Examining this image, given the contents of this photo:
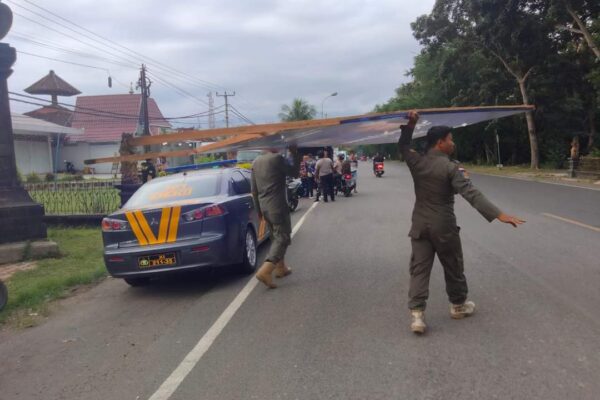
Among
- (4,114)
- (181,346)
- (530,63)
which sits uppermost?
(530,63)

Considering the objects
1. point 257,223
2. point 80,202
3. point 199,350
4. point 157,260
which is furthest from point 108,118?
point 199,350

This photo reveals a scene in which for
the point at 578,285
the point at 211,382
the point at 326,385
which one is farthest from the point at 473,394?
the point at 578,285

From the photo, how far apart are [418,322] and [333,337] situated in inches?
29.9

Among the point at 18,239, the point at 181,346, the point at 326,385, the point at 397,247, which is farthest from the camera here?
the point at 18,239

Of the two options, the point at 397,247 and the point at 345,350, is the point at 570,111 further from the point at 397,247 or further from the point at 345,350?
the point at 345,350

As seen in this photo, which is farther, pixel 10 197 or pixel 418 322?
pixel 10 197

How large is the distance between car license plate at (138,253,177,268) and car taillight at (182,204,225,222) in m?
0.50

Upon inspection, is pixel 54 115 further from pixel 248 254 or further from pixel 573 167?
→ pixel 248 254

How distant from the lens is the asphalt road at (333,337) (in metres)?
3.88

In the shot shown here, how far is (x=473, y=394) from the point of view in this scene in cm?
360

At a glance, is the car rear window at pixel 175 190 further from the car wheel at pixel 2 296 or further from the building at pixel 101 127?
the building at pixel 101 127

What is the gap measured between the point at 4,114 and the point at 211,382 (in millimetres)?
8671

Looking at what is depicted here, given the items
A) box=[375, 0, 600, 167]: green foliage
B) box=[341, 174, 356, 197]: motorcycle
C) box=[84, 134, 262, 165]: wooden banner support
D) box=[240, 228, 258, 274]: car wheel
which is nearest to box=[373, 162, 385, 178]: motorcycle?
box=[375, 0, 600, 167]: green foliage

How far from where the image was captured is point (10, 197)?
1059 cm
